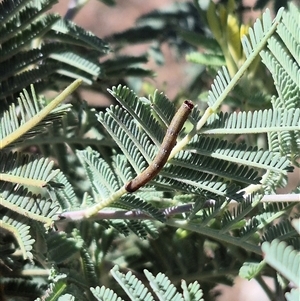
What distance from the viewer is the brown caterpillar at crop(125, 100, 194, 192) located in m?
0.29

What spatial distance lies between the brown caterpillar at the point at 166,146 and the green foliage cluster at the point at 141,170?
22 millimetres

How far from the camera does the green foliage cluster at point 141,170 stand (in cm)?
33

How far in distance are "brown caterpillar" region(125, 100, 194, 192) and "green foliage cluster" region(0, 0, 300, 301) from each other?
0.02 meters

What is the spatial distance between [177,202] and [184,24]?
1.11ft

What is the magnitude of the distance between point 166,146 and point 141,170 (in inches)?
2.0

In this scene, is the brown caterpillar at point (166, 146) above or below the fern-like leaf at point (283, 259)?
above

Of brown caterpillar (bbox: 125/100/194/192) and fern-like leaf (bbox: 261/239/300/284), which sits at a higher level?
brown caterpillar (bbox: 125/100/194/192)

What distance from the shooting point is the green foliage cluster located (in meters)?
0.33

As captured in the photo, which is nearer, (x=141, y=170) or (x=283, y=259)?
(x=283, y=259)

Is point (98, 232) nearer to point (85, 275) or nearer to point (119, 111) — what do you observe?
point (85, 275)

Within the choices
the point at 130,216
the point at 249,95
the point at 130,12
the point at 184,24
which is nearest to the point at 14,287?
the point at 130,216

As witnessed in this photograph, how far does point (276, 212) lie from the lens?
0.39 m

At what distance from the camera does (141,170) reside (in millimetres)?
348

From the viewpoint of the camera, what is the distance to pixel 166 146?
11.9 inches
